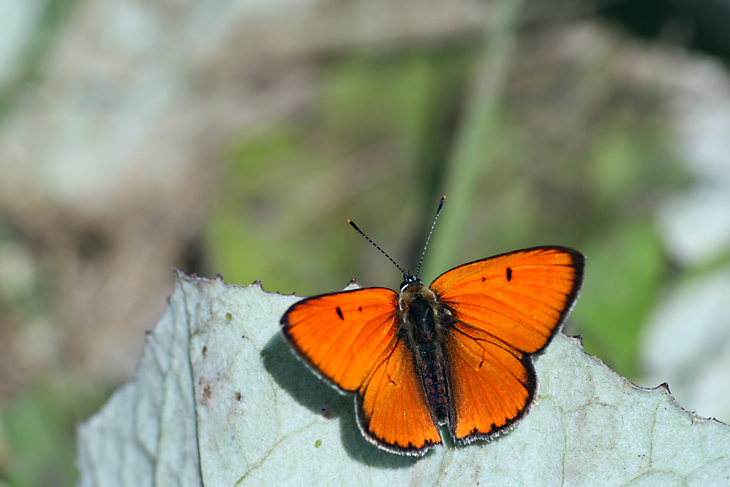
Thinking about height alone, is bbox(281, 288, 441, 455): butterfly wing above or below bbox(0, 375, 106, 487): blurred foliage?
above

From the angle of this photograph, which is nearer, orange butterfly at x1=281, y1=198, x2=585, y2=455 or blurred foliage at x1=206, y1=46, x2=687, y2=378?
orange butterfly at x1=281, y1=198, x2=585, y2=455

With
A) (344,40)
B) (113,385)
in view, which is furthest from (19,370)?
(344,40)

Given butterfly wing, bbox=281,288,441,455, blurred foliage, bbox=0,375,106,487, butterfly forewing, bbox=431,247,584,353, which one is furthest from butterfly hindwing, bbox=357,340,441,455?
blurred foliage, bbox=0,375,106,487

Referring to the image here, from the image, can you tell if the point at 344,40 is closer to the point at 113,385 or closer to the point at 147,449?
the point at 113,385

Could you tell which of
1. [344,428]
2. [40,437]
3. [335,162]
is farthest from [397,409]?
[335,162]

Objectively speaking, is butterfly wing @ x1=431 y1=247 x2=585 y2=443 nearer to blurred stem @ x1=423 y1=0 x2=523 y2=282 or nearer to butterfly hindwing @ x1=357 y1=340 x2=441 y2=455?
butterfly hindwing @ x1=357 y1=340 x2=441 y2=455

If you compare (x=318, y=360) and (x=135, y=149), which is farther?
(x=135, y=149)

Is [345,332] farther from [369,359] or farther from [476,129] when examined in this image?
[476,129]
